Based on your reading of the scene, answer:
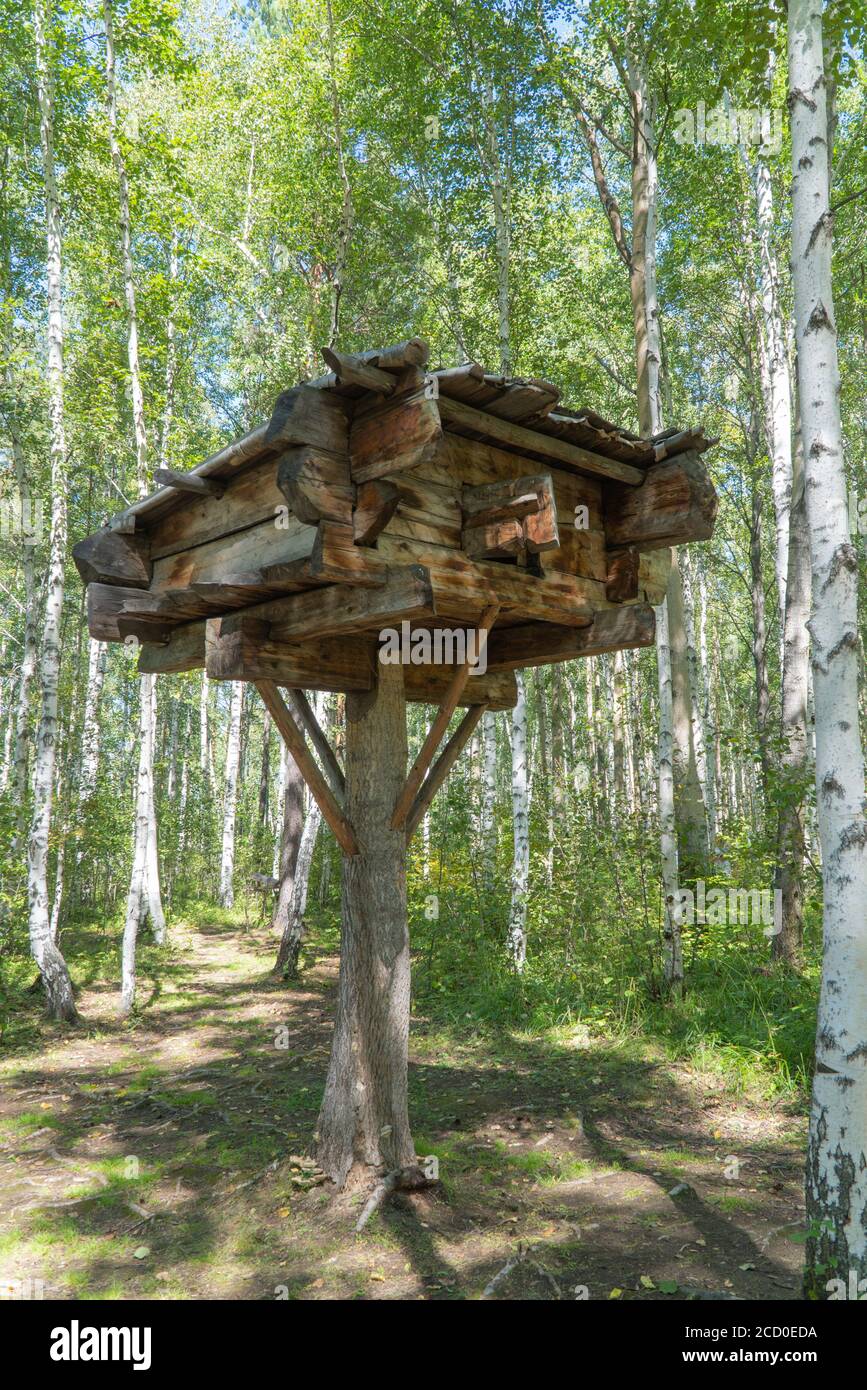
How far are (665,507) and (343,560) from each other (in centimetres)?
201

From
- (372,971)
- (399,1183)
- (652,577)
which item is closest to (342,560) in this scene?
(652,577)

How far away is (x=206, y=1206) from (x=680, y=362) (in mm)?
19712

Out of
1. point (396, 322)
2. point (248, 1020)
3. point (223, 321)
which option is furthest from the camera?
point (223, 321)

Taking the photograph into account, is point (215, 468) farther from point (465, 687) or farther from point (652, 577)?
point (652, 577)

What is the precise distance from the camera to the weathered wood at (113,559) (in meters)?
4.91

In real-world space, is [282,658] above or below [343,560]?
below

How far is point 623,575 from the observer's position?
16.4 feet

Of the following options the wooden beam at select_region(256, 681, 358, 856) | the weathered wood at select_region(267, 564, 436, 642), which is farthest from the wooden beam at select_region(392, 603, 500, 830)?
the weathered wood at select_region(267, 564, 436, 642)

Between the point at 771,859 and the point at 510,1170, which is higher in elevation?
the point at 771,859

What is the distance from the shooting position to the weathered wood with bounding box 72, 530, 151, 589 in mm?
4910

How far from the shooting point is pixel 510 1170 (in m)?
5.36

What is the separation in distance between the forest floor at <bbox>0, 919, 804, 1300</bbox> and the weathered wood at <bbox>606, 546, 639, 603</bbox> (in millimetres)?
3443
